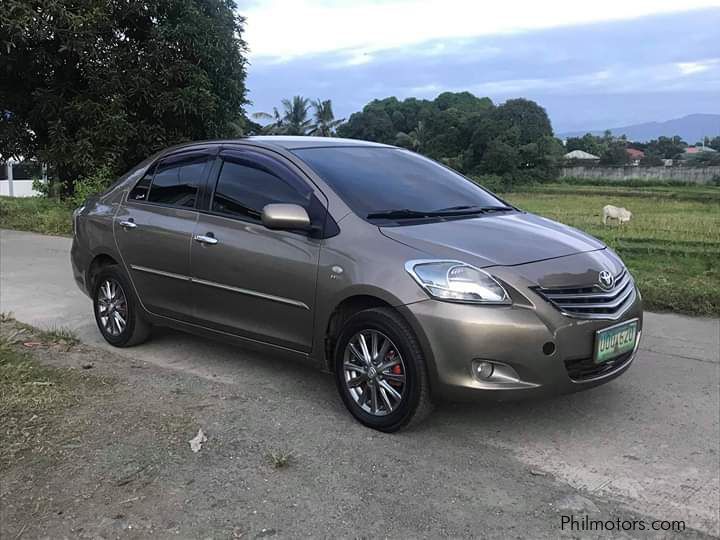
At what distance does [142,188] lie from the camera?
5.36m

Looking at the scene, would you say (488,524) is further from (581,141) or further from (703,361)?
(581,141)

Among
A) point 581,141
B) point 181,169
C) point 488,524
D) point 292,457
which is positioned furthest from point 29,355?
point 581,141

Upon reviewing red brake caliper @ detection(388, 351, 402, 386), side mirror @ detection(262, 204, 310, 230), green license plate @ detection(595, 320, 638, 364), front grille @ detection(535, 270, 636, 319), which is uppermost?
side mirror @ detection(262, 204, 310, 230)

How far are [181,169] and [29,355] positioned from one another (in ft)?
5.88

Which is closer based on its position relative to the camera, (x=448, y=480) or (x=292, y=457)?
(x=448, y=480)

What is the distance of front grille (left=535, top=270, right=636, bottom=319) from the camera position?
3.52m

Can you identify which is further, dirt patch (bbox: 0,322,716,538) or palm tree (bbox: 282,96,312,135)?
palm tree (bbox: 282,96,312,135)

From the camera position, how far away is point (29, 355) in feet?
16.8

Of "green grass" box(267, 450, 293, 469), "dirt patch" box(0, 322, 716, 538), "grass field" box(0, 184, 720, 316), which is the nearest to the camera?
"dirt patch" box(0, 322, 716, 538)

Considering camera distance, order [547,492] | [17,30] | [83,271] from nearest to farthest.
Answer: [547,492] → [83,271] → [17,30]

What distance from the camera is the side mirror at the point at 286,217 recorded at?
13.0 ft

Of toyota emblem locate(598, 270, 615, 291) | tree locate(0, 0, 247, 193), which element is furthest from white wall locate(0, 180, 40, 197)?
toyota emblem locate(598, 270, 615, 291)

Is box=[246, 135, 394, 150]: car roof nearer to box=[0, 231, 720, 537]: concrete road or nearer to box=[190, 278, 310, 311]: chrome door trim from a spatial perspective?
box=[190, 278, 310, 311]: chrome door trim

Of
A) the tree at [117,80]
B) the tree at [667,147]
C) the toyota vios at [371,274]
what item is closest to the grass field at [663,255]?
the tree at [117,80]
